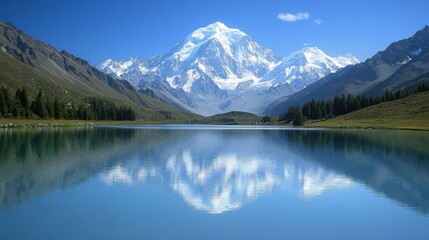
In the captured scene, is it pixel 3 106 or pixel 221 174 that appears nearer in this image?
pixel 221 174

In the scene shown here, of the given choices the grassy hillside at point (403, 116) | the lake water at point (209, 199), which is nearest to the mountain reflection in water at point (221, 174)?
the lake water at point (209, 199)

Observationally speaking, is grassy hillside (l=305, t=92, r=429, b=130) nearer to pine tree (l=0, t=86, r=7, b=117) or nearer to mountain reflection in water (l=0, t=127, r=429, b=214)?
mountain reflection in water (l=0, t=127, r=429, b=214)

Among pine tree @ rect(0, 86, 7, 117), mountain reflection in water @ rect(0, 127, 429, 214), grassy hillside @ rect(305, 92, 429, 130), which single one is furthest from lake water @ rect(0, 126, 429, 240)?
pine tree @ rect(0, 86, 7, 117)

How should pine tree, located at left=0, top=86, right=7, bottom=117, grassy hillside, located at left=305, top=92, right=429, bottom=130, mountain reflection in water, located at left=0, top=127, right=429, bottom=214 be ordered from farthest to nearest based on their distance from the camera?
pine tree, located at left=0, top=86, right=7, bottom=117
grassy hillside, located at left=305, top=92, right=429, bottom=130
mountain reflection in water, located at left=0, top=127, right=429, bottom=214

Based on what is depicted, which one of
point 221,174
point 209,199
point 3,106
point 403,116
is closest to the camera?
point 209,199

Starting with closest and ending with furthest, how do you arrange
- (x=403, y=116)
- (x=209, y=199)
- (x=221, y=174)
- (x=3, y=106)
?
(x=209, y=199) → (x=221, y=174) → (x=3, y=106) → (x=403, y=116)

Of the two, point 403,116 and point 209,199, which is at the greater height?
point 403,116

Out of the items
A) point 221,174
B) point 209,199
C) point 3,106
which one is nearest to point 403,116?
point 221,174

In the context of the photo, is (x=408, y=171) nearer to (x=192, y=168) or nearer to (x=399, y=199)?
(x=399, y=199)

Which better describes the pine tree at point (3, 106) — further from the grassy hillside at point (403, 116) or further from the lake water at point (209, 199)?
the grassy hillside at point (403, 116)

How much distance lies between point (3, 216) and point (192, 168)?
2540 centimetres

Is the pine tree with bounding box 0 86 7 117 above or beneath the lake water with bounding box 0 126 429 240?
above

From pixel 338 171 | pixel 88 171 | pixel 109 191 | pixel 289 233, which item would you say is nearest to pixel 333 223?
pixel 289 233

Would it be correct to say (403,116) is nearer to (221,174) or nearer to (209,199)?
(221,174)
